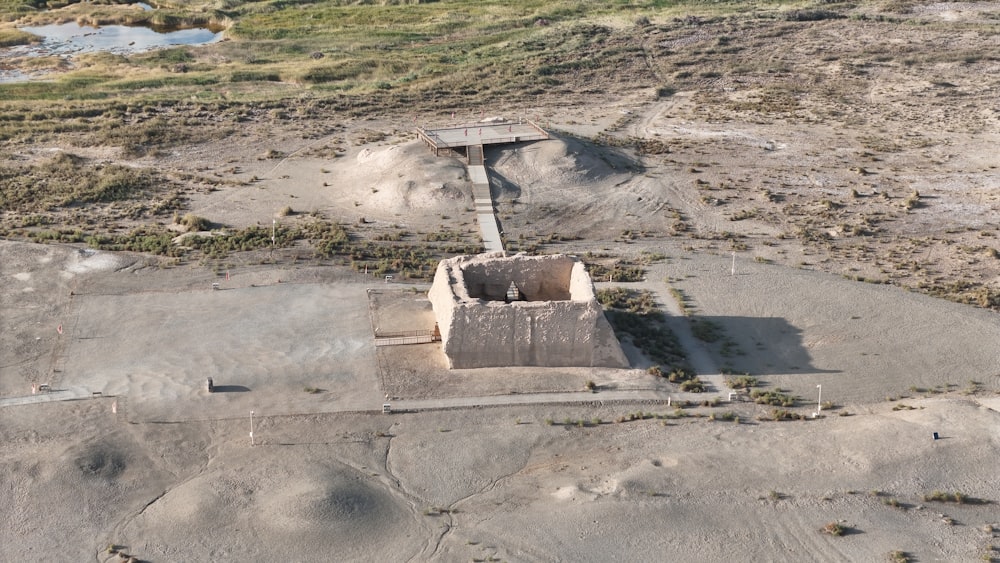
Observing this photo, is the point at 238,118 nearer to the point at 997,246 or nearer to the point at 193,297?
the point at 193,297

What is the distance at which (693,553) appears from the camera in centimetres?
2558

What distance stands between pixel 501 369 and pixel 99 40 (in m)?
72.3

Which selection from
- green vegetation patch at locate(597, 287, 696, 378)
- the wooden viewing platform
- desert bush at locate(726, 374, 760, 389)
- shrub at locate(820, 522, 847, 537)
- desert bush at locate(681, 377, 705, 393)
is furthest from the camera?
the wooden viewing platform

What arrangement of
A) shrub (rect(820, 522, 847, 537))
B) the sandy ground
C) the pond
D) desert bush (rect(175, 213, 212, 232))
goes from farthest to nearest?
the pond → desert bush (rect(175, 213, 212, 232)) → shrub (rect(820, 522, 847, 537)) → the sandy ground

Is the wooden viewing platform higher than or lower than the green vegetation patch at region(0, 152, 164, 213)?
higher

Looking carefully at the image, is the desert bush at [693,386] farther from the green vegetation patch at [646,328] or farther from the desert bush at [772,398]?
the desert bush at [772,398]

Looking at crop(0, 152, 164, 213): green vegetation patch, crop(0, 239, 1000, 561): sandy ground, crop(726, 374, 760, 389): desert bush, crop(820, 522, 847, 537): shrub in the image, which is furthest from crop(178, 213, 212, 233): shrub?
crop(820, 522, 847, 537): shrub

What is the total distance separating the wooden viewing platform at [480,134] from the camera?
176ft

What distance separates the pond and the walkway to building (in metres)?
41.3

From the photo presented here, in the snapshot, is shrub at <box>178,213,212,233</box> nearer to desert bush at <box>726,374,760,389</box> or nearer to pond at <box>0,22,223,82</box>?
desert bush at <box>726,374,760,389</box>

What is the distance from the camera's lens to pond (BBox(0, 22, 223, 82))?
283 feet

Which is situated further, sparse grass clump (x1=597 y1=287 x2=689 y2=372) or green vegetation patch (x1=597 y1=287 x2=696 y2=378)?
sparse grass clump (x1=597 y1=287 x2=689 y2=372)

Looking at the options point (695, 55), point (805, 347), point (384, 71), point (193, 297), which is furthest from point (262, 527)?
point (695, 55)

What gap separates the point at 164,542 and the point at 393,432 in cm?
736
